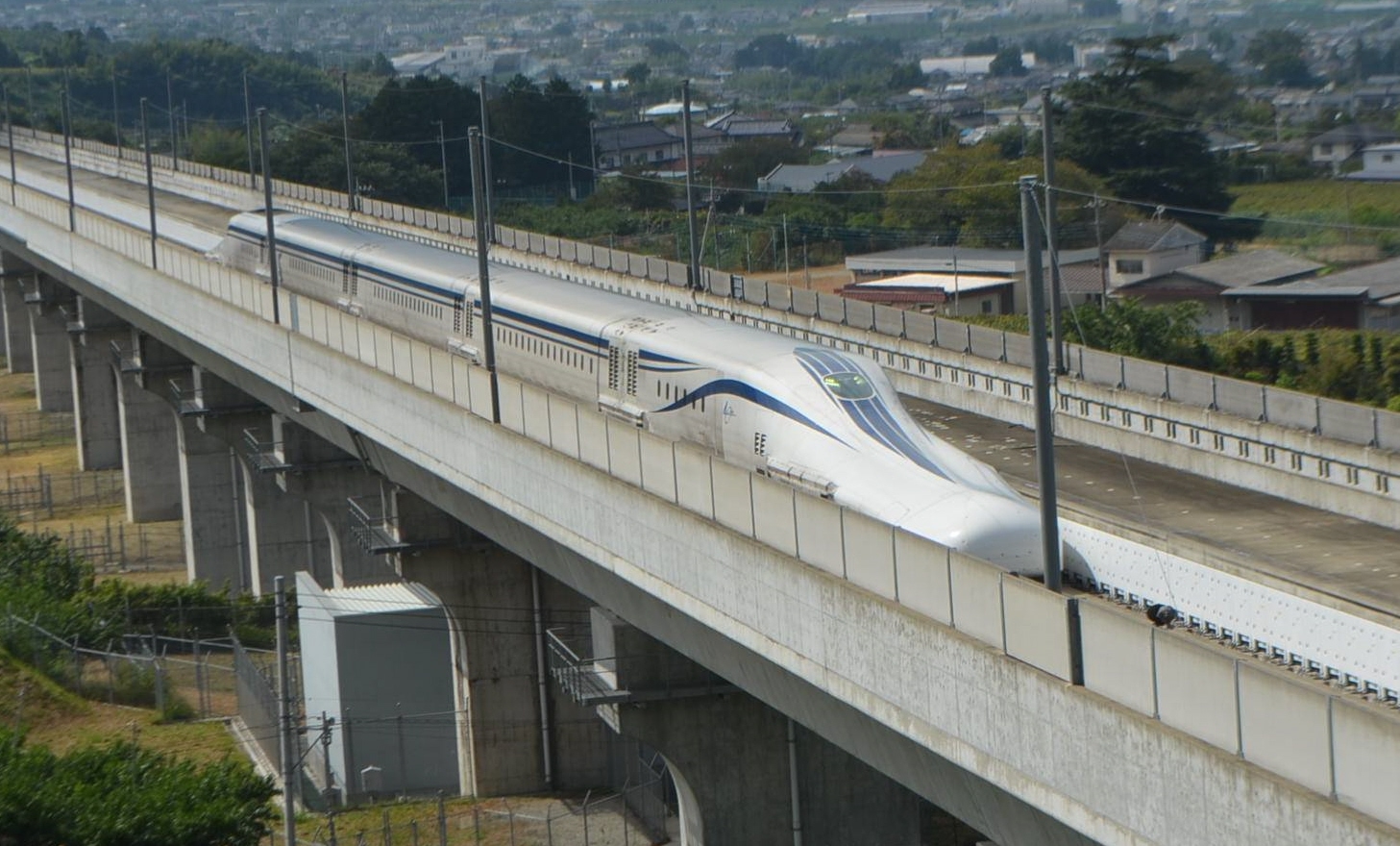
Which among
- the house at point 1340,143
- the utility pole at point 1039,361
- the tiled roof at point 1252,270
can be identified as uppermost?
the house at point 1340,143

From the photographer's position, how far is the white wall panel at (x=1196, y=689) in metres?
15.1

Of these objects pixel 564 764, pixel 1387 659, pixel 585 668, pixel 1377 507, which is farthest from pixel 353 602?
pixel 1387 659

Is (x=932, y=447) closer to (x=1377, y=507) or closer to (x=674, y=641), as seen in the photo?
(x=674, y=641)

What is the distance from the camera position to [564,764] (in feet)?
134

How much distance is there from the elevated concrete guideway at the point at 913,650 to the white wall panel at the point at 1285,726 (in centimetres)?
2

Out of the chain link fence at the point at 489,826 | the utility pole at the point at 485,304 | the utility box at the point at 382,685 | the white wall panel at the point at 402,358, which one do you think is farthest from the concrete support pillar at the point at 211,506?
the utility pole at the point at 485,304

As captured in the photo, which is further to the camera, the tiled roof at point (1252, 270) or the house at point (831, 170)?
the house at point (831, 170)

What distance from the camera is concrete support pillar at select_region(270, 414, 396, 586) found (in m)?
49.6

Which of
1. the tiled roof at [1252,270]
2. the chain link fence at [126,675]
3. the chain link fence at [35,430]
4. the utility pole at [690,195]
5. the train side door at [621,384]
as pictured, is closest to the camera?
the train side door at [621,384]

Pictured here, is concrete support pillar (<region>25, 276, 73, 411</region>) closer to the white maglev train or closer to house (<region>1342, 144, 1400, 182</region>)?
the white maglev train

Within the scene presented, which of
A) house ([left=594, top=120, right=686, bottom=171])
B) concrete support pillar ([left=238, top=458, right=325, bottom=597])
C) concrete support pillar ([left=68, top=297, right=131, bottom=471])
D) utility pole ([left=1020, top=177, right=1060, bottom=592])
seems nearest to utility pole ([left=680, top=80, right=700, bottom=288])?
concrete support pillar ([left=238, top=458, right=325, bottom=597])

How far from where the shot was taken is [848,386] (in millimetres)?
28594

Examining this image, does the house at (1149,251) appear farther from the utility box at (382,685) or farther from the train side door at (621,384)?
the train side door at (621,384)

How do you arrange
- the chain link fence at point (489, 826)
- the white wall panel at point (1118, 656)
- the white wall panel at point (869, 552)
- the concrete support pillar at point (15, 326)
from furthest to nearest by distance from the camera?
the concrete support pillar at point (15, 326) < the chain link fence at point (489, 826) < the white wall panel at point (869, 552) < the white wall panel at point (1118, 656)
